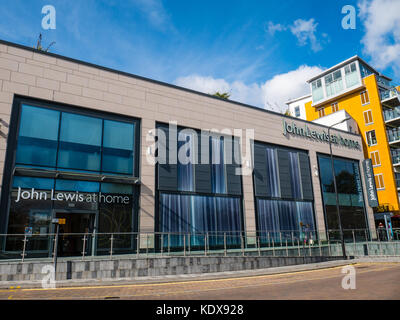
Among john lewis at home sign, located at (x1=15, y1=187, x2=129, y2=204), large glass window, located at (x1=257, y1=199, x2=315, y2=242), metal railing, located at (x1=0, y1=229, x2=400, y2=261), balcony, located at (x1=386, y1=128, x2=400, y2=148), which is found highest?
balcony, located at (x1=386, y1=128, x2=400, y2=148)

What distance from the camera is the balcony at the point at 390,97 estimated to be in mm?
36438

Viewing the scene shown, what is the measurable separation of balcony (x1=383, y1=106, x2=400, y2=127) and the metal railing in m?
18.6

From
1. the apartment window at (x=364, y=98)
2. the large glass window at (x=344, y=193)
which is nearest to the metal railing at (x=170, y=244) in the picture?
the large glass window at (x=344, y=193)

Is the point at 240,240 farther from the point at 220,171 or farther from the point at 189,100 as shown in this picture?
the point at 189,100

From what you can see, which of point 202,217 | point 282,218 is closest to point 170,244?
point 202,217

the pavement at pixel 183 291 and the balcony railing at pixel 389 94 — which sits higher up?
the balcony railing at pixel 389 94

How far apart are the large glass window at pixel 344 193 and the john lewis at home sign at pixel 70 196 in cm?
1778

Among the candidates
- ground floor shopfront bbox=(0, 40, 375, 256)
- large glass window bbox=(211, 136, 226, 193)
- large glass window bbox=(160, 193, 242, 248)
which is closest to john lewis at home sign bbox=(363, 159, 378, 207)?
ground floor shopfront bbox=(0, 40, 375, 256)

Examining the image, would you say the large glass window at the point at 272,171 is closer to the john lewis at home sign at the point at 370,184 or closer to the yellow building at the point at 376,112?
the john lewis at home sign at the point at 370,184

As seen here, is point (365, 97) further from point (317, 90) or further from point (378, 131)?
point (317, 90)

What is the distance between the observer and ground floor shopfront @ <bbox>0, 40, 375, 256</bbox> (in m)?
13.9

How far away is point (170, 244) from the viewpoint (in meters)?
14.5

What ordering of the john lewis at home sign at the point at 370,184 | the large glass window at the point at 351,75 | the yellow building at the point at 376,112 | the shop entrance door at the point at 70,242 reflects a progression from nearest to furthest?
the shop entrance door at the point at 70,242, the john lewis at home sign at the point at 370,184, the yellow building at the point at 376,112, the large glass window at the point at 351,75

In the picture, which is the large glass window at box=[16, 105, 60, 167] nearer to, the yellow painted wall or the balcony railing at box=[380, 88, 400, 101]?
the yellow painted wall
